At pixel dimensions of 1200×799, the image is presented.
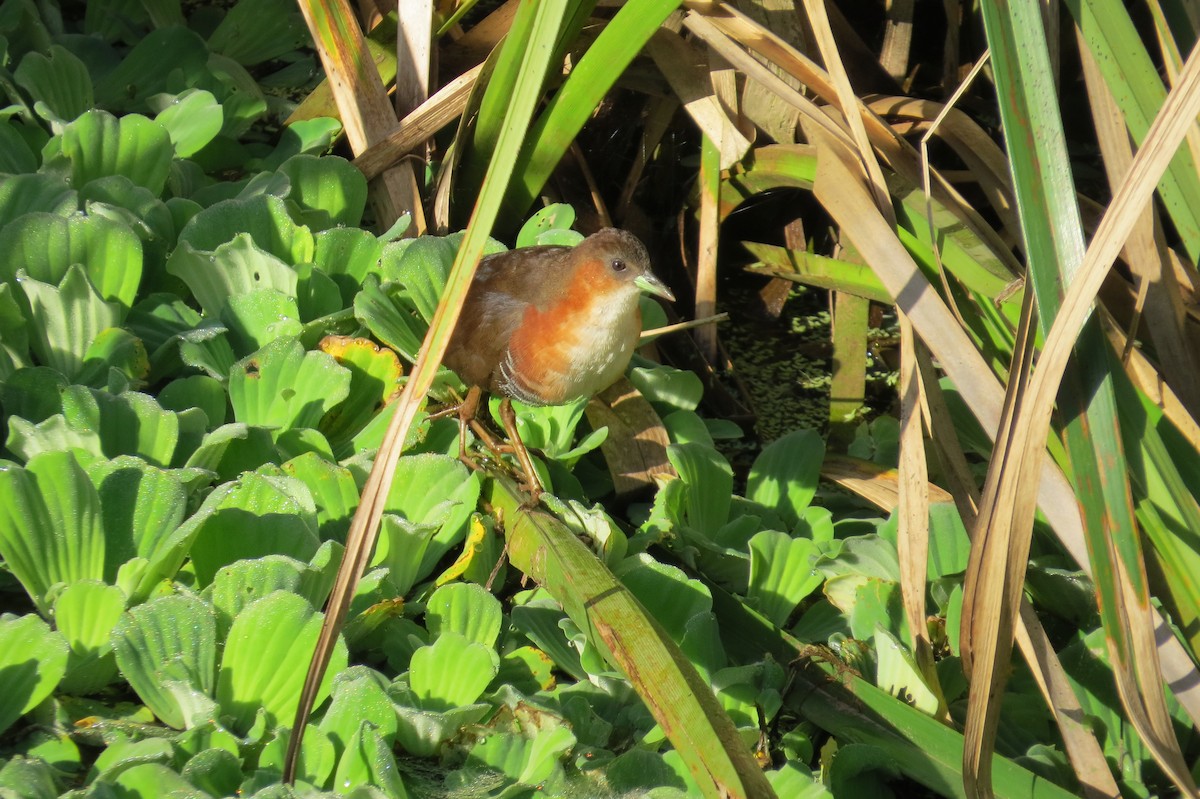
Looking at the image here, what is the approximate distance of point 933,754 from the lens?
1823mm

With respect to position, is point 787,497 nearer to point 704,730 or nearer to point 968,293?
point 968,293

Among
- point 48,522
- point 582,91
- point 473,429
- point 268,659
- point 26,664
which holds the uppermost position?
point 582,91

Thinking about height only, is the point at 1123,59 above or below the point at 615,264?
above

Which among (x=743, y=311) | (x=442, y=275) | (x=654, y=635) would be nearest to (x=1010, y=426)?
(x=654, y=635)

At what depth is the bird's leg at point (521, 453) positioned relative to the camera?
2.26 meters

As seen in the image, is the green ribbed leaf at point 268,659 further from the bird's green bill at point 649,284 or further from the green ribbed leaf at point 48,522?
the bird's green bill at point 649,284

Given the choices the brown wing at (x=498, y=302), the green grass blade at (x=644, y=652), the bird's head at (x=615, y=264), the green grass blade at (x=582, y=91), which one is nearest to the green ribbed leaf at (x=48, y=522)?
the green grass blade at (x=644, y=652)

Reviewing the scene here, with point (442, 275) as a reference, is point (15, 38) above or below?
above

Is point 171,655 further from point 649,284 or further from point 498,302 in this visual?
point 649,284

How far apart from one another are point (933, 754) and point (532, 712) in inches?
26.1

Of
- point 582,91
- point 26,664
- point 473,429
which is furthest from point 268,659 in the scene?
point 582,91

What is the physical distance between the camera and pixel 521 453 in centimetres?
239

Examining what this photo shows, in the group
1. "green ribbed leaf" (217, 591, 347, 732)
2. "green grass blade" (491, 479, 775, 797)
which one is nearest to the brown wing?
"green grass blade" (491, 479, 775, 797)

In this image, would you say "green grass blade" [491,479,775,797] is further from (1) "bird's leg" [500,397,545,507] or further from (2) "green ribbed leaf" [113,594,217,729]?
(2) "green ribbed leaf" [113,594,217,729]
